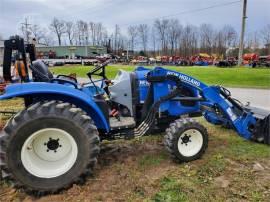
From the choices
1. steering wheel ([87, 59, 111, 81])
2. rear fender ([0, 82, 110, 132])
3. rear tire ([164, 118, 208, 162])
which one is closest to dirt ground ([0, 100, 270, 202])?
rear tire ([164, 118, 208, 162])

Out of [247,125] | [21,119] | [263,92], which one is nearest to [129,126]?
[21,119]

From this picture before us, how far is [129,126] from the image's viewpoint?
14.2 ft

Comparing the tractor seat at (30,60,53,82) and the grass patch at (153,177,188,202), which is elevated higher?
the tractor seat at (30,60,53,82)

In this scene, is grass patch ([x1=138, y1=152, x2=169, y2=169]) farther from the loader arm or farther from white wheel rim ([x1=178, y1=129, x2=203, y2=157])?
the loader arm

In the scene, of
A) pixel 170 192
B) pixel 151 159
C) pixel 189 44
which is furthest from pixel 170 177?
pixel 189 44

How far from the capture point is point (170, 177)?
A: 387 cm

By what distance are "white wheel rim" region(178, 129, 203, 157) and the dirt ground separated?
0.16 metres

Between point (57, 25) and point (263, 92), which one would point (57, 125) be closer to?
point (263, 92)

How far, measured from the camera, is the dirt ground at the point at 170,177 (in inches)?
134

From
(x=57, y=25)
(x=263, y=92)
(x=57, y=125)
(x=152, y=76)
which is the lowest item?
(x=263, y=92)

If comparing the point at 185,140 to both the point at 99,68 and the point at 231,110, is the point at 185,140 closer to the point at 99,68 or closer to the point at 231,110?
the point at 231,110

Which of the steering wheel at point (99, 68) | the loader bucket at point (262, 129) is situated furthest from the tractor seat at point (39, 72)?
the loader bucket at point (262, 129)

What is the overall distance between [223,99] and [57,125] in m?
2.65

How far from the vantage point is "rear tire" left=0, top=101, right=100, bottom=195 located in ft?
11.0
